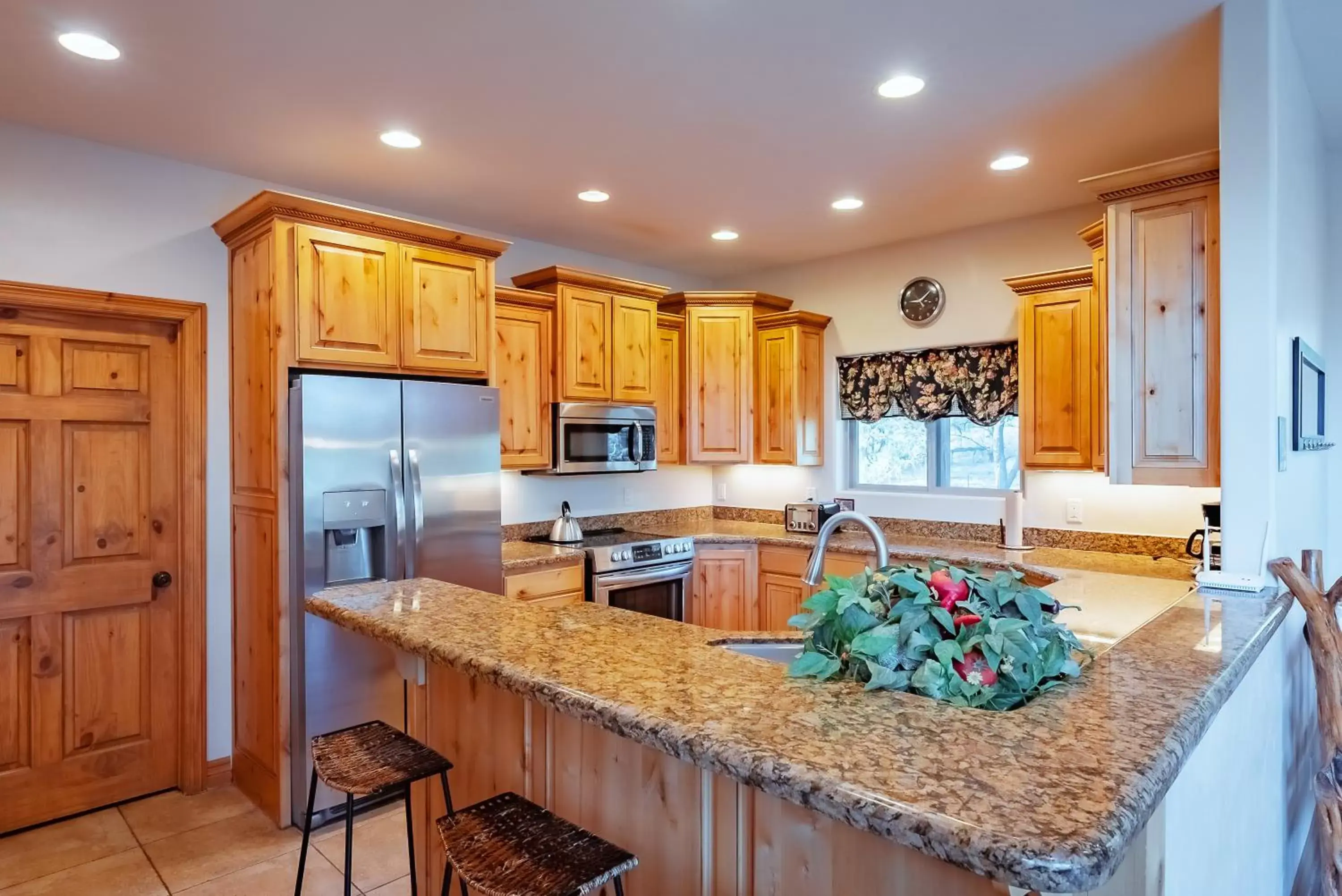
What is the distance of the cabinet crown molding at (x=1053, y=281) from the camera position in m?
3.51

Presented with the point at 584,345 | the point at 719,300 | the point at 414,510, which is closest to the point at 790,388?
the point at 719,300

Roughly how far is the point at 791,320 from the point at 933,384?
921 mm

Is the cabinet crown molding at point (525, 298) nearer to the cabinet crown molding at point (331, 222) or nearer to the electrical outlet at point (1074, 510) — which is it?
the cabinet crown molding at point (331, 222)

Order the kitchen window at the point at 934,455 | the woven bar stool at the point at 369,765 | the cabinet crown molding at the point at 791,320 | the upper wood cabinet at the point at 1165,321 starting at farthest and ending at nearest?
the cabinet crown molding at the point at 791,320 < the kitchen window at the point at 934,455 < the upper wood cabinet at the point at 1165,321 < the woven bar stool at the point at 369,765

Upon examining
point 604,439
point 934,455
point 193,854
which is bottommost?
point 193,854

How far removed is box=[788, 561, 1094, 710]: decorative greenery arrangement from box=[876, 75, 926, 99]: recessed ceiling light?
1.83 metres

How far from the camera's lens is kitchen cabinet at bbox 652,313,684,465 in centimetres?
484

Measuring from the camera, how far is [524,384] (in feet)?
13.4

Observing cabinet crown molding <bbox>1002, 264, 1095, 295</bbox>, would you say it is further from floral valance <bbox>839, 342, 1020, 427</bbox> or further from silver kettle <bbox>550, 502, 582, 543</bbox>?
silver kettle <bbox>550, 502, 582, 543</bbox>

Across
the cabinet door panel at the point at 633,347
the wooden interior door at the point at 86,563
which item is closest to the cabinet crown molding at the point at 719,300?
the cabinet door panel at the point at 633,347

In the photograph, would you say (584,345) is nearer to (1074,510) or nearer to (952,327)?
(952,327)

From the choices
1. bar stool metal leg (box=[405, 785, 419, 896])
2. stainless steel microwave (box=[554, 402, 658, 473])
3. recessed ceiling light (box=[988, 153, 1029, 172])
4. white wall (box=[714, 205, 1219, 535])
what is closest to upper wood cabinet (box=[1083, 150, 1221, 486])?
recessed ceiling light (box=[988, 153, 1029, 172])

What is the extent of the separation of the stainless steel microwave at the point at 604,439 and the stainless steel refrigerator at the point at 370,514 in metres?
0.73

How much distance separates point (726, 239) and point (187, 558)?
3.15 m
